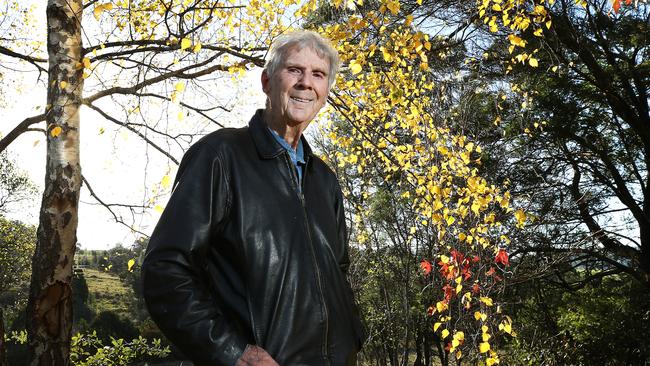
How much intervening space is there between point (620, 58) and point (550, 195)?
2618 mm

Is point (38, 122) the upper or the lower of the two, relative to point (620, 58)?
lower

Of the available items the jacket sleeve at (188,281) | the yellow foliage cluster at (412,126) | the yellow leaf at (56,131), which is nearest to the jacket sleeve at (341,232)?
the jacket sleeve at (188,281)

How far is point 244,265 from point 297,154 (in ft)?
1.35

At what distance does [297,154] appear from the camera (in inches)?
66.1

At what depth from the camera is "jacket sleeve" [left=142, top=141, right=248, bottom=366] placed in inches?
51.0

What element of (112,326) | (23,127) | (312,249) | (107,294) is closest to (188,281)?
(312,249)

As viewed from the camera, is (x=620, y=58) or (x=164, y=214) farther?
(x=620, y=58)

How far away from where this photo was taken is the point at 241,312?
4.54 feet

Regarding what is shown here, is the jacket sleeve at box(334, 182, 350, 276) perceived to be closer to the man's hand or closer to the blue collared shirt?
the blue collared shirt

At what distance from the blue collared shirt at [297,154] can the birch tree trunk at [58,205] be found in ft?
9.69

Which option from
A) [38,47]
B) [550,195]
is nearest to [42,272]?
[38,47]

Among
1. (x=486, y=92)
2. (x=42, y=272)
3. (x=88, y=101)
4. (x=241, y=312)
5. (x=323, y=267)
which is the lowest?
(x=241, y=312)

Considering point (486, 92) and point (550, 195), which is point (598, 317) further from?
point (486, 92)

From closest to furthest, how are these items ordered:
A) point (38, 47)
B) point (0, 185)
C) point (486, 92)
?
point (38, 47) < point (486, 92) < point (0, 185)
